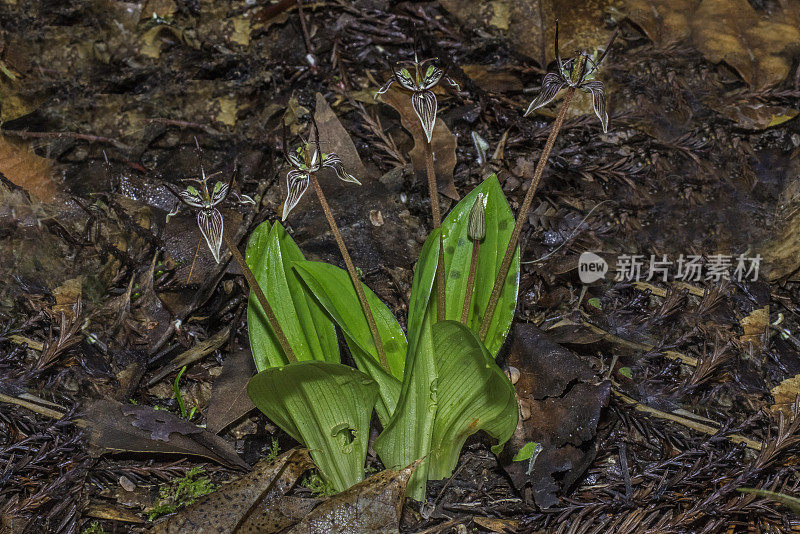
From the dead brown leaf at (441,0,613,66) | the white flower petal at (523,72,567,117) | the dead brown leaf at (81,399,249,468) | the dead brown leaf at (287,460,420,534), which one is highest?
the white flower petal at (523,72,567,117)

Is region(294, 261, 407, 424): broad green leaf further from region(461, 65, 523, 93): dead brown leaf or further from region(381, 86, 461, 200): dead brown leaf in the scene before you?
region(461, 65, 523, 93): dead brown leaf

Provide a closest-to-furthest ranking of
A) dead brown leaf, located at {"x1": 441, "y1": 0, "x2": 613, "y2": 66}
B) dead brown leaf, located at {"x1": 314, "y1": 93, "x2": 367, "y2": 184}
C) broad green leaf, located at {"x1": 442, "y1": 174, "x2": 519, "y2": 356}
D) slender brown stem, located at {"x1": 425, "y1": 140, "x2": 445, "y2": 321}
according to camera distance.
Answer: slender brown stem, located at {"x1": 425, "y1": 140, "x2": 445, "y2": 321}, broad green leaf, located at {"x1": 442, "y1": 174, "x2": 519, "y2": 356}, dead brown leaf, located at {"x1": 314, "y1": 93, "x2": 367, "y2": 184}, dead brown leaf, located at {"x1": 441, "y1": 0, "x2": 613, "y2": 66}

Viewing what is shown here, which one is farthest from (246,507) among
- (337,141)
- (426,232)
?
(337,141)

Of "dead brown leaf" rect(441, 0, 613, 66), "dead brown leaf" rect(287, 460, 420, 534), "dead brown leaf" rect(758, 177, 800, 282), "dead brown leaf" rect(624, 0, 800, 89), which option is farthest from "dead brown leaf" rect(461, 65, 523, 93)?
"dead brown leaf" rect(287, 460, 420, 534)

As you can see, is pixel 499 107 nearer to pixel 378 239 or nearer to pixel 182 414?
pixel 378 239

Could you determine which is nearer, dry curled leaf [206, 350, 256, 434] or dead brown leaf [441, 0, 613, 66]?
dry curled leaf [206, 350, 256, 434]

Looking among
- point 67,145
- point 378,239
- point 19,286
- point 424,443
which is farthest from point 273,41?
point 424,443

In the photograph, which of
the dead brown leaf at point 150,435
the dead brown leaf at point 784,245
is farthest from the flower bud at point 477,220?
the dead brown leaf at point 784,245
